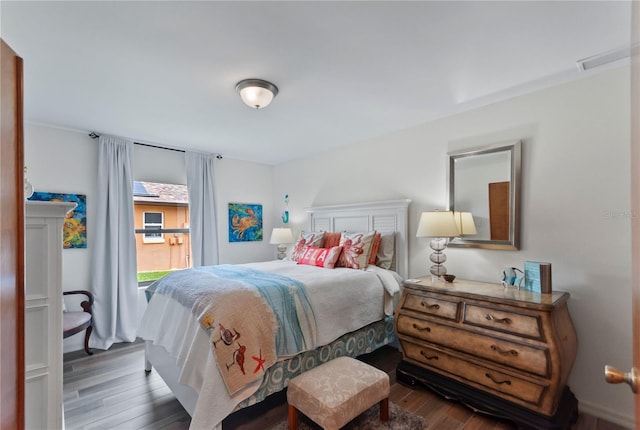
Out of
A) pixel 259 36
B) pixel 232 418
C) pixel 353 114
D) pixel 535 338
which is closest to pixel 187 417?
pixel 232 418

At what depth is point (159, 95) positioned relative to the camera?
2.41 meters

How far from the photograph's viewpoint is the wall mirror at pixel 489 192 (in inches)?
94.6

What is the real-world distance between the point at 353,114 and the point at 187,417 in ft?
9.30

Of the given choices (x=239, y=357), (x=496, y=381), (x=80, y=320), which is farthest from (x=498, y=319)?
(x=80, y=320)

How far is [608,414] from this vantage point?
6.47ft

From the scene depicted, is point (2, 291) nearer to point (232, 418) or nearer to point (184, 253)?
point (232, 418)

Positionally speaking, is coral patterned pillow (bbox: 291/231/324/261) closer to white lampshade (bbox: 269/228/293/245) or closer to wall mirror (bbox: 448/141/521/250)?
white lampshade (bbox: 269/228/293/245)

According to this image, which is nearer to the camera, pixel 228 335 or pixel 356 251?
pixel 228 335

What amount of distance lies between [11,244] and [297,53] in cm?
167

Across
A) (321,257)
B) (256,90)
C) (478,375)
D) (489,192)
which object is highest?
(256,90)

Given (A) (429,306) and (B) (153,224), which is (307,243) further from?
(B) (153,224)

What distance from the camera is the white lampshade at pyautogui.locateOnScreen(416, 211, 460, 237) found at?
2426 millimetres

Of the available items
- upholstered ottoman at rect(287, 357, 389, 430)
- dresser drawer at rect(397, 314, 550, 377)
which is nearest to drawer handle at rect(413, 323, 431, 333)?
dresser drawer at rect(397, 314, 550, 377)

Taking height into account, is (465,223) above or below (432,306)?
above
